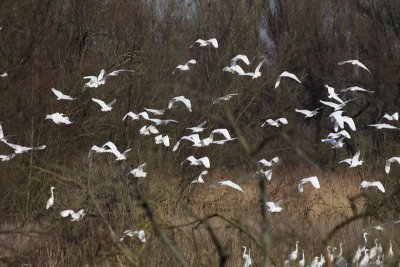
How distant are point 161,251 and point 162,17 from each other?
7.98 m

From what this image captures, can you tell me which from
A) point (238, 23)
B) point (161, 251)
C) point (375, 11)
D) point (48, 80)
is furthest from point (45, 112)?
point (375, 11)

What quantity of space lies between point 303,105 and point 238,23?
1098 centimetres

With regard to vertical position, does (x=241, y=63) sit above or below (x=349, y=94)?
above

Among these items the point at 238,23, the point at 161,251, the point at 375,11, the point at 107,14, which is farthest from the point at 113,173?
the point at 375,11

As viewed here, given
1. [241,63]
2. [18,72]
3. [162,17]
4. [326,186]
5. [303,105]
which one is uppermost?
[18,72]

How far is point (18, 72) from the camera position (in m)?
8.56

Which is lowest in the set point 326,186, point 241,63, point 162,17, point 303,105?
point 303,105

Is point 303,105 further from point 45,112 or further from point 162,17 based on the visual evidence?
point 45,112

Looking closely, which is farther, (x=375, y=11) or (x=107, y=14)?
(x=375, y=11)

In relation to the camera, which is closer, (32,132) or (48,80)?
(32,132)

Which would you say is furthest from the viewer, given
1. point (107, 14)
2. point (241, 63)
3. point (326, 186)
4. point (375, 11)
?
point (375, 11)

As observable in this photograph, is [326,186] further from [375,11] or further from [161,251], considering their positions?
[375,11]

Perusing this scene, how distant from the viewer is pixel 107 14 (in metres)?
10.9

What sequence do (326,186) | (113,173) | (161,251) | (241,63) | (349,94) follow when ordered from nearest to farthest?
(161,251)
(113,173)
(326,186)
(241,63)
(349,94)
